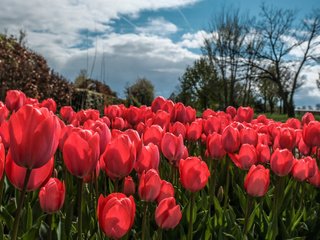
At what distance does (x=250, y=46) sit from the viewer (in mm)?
41156

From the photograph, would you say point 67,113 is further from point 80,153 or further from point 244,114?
point 80,153

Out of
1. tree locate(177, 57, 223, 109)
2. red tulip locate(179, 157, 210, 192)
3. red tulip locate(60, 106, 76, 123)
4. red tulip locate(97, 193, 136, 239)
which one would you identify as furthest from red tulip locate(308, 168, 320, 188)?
tree locate(177, 57, 223, 109)

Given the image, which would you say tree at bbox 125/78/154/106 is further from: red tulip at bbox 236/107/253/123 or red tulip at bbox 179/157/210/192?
red tulip at bbox 179/157/210/192

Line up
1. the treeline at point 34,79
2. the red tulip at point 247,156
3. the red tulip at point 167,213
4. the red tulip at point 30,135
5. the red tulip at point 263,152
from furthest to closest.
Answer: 1. the treeline at point 34,79
2. the red tulip at point 263,152
3. the red tulip at point 247,156
4. the red tulip at point 167,213
5. the red tulip at point 30,135

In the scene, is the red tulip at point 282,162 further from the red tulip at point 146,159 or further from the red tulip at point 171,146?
the red tulip at point 146,159

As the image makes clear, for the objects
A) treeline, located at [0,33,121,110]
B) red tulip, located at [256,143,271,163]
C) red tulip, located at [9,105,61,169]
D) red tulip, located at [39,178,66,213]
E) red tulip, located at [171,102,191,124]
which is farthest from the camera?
treeline, located at [0,33,121,110]

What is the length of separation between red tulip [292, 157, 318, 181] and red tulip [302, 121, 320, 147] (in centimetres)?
50

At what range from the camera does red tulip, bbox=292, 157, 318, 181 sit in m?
2.49

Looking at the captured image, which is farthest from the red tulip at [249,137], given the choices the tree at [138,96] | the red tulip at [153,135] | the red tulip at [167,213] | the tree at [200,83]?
the tree at [200,83]

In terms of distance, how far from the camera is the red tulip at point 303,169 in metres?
2.49

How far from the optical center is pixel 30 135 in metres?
1.16

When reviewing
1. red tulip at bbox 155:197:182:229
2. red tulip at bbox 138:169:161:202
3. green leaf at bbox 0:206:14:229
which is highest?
red tulip at bbox 138:169:161:202

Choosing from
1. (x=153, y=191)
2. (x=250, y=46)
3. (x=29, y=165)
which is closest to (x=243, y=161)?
(x=153, y=191)

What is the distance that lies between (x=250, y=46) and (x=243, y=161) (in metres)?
40.1
